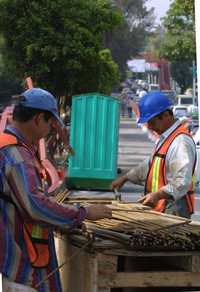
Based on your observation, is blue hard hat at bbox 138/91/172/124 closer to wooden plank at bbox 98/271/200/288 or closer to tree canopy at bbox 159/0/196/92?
wooden plank at bbox 98/271/200/288

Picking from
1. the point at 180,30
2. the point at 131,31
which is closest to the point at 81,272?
the point at 180,30

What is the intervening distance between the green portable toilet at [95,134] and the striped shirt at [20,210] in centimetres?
1101

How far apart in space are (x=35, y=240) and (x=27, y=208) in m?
0.20

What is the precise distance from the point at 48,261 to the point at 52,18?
17.5m

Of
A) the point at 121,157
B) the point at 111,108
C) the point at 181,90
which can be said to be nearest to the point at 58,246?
the point at 111,108

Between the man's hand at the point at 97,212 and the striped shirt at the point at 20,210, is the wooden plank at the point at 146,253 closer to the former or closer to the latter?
the man's hand at the point at 97,212

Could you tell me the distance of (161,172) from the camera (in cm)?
587

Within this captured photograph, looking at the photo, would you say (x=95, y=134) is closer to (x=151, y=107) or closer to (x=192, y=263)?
(x=151, y=107)

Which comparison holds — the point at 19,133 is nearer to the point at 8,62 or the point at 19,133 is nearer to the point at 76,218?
the point at 76,218

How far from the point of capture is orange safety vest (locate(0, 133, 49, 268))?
423 centimetres

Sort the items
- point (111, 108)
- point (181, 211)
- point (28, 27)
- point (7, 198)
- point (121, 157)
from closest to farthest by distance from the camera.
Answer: point (7, 198)
point (181, 211)
point (111, 108)
point (28, 27)
point (121, 157)

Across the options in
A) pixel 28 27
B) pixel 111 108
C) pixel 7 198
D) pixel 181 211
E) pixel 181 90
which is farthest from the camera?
pixel 181 90

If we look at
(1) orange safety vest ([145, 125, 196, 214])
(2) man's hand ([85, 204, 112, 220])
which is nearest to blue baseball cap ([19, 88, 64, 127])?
(2) man's hand ([85, 204, 112, 220])

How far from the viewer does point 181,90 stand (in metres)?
88.6
